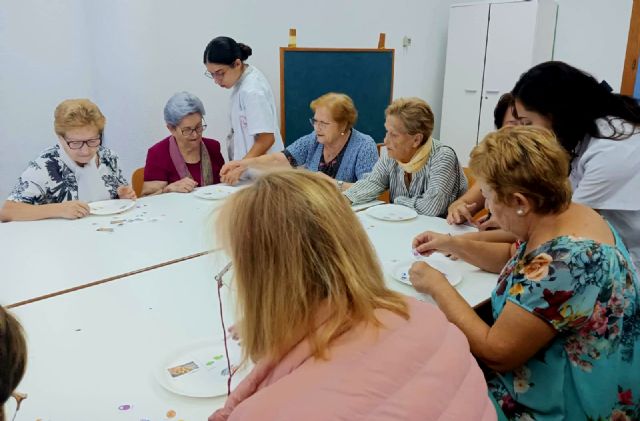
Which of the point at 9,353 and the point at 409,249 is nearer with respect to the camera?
the point at 9,353

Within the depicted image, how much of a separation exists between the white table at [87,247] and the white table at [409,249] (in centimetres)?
64

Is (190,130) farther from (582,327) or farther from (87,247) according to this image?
(582,327)

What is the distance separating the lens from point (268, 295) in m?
0.83

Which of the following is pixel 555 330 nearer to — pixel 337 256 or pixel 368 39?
pixel 337 256

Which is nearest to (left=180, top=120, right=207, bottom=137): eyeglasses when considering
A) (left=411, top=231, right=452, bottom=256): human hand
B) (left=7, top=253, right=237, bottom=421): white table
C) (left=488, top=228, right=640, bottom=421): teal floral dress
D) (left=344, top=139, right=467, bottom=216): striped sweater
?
(left=344, top=139, right=467, bottom=216): striped sweater

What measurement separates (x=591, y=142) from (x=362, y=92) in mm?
2771

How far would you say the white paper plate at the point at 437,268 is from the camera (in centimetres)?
164

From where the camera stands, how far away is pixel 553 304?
3.65ft

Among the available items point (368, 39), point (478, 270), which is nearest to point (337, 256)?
point (478, 270)

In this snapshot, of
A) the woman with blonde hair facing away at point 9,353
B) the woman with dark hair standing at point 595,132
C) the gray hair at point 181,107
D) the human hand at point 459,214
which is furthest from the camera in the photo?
the gray hair at point 181,107

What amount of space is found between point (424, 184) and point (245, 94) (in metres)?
1.36

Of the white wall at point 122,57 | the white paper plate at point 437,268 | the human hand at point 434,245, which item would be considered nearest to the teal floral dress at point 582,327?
the white paper plate at point 437,268

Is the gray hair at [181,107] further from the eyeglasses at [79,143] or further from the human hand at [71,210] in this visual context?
the human hand at [71,210]

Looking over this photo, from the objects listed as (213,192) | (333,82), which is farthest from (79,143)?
(333,82)
